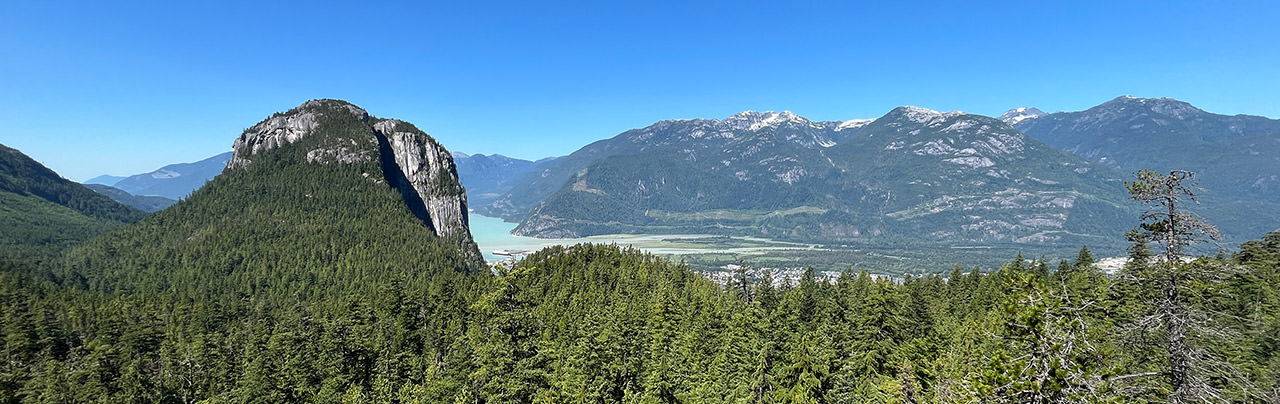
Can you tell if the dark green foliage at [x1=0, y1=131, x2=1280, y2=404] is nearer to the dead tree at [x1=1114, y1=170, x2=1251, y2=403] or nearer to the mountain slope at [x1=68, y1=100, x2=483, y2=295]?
the dead tree at [x1=1114, y1=170, x2=1251, y2=403]

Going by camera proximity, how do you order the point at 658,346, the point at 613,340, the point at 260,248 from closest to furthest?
1. the point at 613,340
2. the point at 658,346
3. the point at 260,248

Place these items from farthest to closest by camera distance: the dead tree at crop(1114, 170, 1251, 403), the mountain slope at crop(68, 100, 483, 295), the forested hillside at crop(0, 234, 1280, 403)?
the mountain slope at crop(68, 100, 483, 295), the dead tree at crop(1114, 170, 1251, 403), the forested hillside at crop(0, 234, 1280, 403)

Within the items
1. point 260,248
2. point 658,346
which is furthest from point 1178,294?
point 260,248

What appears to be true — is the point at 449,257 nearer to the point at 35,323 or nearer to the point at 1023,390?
the point at 35,323

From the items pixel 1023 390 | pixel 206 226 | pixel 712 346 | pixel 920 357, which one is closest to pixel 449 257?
pixel 206 226

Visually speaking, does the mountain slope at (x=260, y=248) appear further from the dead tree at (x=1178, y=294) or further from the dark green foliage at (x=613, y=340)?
the dead tree at (x=1178, y=294)

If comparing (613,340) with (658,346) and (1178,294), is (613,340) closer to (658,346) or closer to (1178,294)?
(658,346)

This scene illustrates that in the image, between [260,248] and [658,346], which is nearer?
[658,346]

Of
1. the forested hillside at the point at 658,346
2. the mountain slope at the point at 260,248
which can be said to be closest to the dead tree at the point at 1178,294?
the forested hillside at the point at 658,346

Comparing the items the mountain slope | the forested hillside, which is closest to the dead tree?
the forested hillside

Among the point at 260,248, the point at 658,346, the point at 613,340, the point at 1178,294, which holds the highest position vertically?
the point at 1178,294

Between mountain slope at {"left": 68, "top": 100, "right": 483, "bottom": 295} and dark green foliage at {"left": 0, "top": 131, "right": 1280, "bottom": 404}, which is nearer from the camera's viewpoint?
dark green foliage at {"left": 0, "top": 131, "right": 1280, "bottom": 404}
